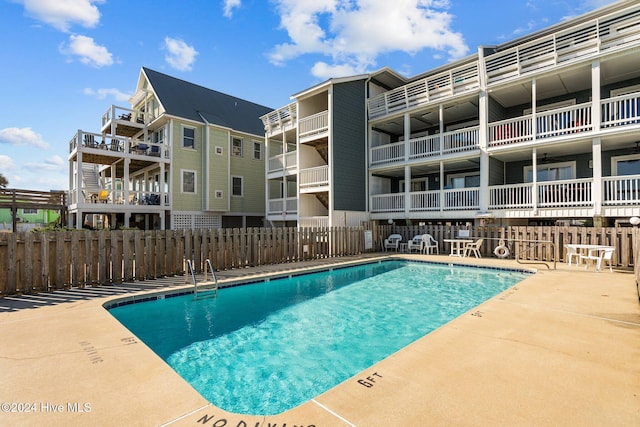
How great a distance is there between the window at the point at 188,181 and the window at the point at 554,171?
1931 centimetres

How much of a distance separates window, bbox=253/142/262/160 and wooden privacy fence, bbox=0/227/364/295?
13528 mm

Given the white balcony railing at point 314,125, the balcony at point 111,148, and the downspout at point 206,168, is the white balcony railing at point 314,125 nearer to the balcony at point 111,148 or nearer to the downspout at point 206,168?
the downspout at point 206,168

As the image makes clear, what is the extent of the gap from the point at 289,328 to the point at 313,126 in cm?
1369

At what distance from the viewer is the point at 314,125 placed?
17312 mm

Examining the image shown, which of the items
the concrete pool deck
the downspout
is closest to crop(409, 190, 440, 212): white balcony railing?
the concrete pool deck

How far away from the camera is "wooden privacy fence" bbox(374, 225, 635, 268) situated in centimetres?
1022

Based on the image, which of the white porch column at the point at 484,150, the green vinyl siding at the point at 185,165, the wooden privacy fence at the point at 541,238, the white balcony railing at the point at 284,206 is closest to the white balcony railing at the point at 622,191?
the wooden privacy fence at the point at 541,238

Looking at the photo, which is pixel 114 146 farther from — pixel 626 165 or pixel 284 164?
pixel 626 165

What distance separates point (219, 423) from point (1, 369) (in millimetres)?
2707

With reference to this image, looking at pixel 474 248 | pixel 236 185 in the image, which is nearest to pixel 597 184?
pixel 474 248

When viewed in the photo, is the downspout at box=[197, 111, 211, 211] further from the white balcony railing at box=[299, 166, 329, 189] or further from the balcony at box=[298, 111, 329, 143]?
the white balcony railing at box=[299, 166, 329, 189]

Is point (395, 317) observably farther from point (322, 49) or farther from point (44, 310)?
point (322, 49)

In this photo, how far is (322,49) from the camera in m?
14.9

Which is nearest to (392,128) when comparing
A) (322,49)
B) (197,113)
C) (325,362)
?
(322,49)
